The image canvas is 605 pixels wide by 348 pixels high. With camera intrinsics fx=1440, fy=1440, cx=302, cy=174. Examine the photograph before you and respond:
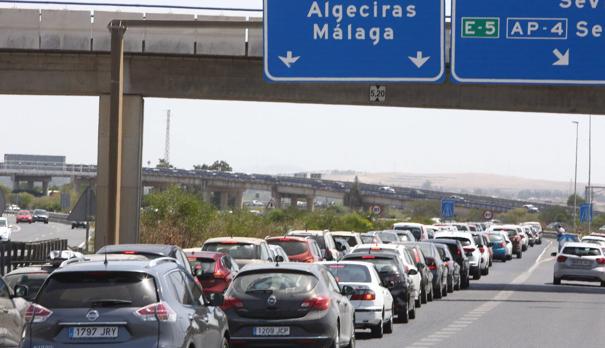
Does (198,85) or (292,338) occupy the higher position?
(198,85)

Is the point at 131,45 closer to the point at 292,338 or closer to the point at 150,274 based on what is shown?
the point at 292,338

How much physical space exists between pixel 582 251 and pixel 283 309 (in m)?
28.4

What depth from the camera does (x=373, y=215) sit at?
92.9 meters

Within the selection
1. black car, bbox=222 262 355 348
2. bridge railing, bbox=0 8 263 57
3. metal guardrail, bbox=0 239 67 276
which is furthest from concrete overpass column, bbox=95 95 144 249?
black car, bbox=222 262 355 348

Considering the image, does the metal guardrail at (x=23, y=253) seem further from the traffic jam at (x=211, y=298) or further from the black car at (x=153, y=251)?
the black car at (x=153, y=251)

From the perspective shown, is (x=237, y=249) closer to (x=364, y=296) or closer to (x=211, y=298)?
(x=364, y=296)

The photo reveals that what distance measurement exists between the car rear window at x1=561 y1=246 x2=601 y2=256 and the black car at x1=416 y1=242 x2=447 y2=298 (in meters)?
8.85

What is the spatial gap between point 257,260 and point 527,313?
6260 mm

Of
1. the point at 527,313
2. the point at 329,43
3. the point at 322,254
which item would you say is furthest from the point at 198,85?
the point at 527,313

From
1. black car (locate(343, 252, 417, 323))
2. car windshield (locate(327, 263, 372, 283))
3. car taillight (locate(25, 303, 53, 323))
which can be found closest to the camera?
car taillight (locate(25, 303, 53, 323))

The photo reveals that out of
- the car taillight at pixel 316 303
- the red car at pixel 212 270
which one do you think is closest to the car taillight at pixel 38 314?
the car taillight at pixel 316 303

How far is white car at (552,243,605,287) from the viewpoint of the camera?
46250mm

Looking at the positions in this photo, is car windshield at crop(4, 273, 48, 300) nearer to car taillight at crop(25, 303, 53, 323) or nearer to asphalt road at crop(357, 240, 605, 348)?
asphalt road at crop(357, 240, 605, 348)

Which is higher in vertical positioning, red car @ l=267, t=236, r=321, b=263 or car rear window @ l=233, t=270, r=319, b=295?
car rear window @ l=233, t=270, r=319, b=295
